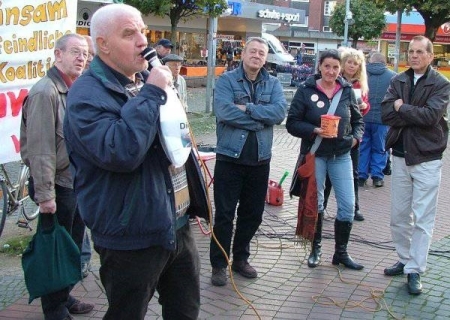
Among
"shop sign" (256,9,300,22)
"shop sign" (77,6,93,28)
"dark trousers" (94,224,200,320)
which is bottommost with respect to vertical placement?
"dark trousers" (94,224,200,320)

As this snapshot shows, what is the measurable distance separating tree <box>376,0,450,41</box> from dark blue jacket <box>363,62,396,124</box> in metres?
7.93

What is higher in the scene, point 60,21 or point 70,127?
point 60,21

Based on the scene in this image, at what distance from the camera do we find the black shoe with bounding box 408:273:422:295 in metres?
4.76

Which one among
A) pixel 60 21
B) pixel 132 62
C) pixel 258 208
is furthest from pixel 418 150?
pixel 60 21

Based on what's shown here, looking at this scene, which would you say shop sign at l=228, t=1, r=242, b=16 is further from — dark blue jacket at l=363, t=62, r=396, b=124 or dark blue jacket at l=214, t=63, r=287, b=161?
dark blue jacket at l=214, t=63, r=287, b=161

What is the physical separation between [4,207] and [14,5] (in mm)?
1804

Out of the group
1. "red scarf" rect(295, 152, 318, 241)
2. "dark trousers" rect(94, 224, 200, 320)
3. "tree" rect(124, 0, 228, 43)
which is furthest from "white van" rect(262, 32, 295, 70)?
"dark trousers" rect(94, 224, 200, 320)

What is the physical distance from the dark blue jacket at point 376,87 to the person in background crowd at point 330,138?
3350mm

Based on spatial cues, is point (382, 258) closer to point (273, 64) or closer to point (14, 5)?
point (14, 5)

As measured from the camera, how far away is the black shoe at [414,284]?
4.76m

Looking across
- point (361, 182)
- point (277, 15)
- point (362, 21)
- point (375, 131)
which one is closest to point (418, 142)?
point (375, 131)

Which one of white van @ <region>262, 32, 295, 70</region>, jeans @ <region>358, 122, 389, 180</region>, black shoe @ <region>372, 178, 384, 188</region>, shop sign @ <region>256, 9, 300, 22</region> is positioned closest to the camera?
jeans @ <region>358, 122, 389, 180</region>

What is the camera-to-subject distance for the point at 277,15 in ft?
113

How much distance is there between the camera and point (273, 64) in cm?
2942
